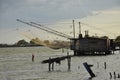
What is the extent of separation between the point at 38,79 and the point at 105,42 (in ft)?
203

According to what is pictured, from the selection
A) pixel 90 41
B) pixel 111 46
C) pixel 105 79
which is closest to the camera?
pixel 105 79

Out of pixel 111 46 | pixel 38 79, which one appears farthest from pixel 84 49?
pixel 38 79

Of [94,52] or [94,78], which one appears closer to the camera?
[94,78]

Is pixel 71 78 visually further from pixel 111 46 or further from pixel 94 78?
pixel 111 46

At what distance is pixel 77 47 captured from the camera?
10894 cm

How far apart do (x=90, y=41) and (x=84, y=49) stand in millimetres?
3130

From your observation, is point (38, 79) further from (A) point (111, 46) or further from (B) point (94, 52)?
(A) point (111, 46)

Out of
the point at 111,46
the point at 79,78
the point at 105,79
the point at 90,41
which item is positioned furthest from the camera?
the point at 111,46

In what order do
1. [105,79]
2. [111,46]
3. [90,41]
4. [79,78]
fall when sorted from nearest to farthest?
[105,79]
[79,78]
[90,41]
[111,46]

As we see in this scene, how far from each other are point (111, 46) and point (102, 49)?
14.2 m

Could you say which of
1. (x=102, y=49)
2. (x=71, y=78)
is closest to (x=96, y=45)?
(x=102, y=49)

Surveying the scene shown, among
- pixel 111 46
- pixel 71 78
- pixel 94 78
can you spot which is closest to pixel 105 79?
pixel 94 78

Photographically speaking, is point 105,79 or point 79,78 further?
point 79,78

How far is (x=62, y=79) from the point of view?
4678 centimetres
